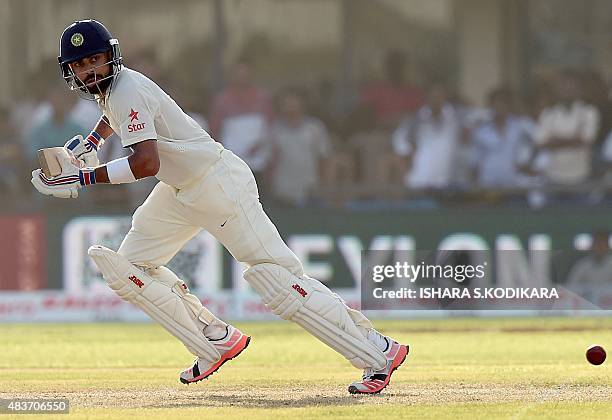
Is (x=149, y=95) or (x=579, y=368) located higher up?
(x=149, y=95)

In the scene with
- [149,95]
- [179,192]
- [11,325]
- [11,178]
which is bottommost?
[11,325]

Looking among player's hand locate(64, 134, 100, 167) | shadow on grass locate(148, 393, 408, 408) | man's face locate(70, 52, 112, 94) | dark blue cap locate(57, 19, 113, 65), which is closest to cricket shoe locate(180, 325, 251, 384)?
shadow on grass locate(148, 393, 408, 408)

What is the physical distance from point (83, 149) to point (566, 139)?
735 cm

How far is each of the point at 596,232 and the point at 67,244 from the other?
489 cm

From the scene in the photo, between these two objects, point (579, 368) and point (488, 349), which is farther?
point (488, 349)

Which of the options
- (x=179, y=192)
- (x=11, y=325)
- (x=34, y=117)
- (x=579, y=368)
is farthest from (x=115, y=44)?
(x=34, y=117)

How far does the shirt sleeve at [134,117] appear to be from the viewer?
21.2ft

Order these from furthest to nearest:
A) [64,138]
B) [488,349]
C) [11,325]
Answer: [64,138]
[11,325]
[488,349]

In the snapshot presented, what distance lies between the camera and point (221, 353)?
7.35 metres

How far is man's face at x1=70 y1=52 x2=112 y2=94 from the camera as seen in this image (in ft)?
21.7

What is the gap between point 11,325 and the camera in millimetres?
12906

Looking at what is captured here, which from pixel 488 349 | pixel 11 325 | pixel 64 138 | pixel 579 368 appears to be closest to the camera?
pixel 579 368

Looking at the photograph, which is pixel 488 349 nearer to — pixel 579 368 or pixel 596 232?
pixel 579 368

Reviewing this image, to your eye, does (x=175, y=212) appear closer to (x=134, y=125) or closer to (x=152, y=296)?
(x=152, y=296)
